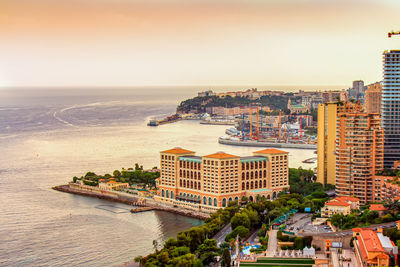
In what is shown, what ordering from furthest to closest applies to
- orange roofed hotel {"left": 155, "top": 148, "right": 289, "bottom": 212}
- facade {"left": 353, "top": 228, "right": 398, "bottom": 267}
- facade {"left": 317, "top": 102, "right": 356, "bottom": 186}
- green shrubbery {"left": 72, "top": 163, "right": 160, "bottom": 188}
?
green shrubbery {"left": 72, "top": 163, "right": 160, "bottom": 188}, facade {"left": 317, "top": 102, "right": 356, "bottom": 186}, orange roofed hotel {"left": 155, "top": 148, "right": 289, "bottom": 212}, facade {"left": 353, "top": 228, "right": 398, "bottom": 267}

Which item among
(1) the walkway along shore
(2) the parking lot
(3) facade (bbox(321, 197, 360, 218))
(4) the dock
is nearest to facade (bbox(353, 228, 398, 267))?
(2) the parking lot

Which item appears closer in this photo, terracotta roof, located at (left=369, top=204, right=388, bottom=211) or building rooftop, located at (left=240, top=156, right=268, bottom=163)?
terracotta roof, located at (left=369, top=204, right=388, bottom=211)

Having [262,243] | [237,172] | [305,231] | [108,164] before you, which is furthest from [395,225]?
[108,164]

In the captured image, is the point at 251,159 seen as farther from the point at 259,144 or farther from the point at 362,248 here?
the point at 259,144

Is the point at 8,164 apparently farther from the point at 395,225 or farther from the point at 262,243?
the point at 395,225

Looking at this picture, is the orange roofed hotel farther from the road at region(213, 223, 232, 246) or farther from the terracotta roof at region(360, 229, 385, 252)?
the terracotta roof at region(360, 229, 385, 252)

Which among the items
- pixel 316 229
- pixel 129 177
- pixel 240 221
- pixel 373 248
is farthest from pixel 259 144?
pixel 373 248
